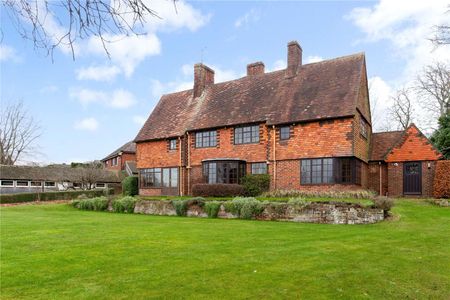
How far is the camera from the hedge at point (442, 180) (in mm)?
21266

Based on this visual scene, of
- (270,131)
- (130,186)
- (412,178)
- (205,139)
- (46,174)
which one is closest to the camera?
(412,178)

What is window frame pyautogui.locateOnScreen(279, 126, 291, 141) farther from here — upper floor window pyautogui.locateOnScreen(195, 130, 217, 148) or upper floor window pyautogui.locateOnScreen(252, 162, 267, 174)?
upper floor window pyautogui.locateOnScreen(195, 130, 217, 148)

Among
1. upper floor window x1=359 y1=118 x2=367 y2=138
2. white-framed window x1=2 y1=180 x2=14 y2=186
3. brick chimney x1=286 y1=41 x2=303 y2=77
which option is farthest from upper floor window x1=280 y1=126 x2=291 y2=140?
white-framed window x1=2 y1=180 x2=14 y2=186

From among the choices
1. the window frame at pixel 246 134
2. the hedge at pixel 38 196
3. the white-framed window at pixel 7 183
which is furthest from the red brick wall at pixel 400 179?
the white-framed window at pixel 7 183

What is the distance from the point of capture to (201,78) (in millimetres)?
30234

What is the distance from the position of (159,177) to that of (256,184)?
351 inches

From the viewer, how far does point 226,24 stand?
477 cm

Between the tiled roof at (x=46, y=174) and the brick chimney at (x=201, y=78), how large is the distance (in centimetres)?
2064

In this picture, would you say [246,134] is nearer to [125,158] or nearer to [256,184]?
[256,184]

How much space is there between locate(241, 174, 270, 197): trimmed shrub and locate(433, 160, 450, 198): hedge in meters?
9.71

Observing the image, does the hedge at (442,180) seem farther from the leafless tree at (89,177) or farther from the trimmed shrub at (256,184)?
the leafless tree at (89,177)

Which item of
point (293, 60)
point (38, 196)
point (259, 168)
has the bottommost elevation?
point (38, 196)

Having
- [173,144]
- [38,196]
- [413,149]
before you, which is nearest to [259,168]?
[173,144]

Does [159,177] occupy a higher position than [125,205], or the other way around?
[159,177]
